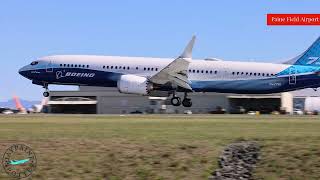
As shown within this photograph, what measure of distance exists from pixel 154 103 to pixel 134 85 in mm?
36446

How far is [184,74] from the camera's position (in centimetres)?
6469

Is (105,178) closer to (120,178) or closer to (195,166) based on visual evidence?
(120,178)

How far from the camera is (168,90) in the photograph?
65812 millimetres

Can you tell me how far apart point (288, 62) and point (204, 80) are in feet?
34.7

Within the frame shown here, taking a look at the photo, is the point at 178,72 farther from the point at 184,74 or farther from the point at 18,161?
the point at 18,161

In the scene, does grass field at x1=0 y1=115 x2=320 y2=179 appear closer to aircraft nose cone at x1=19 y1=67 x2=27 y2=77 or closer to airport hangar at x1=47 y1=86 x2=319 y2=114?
aircraft nose cone at x1=19 y1=67 x2=27 y2=77

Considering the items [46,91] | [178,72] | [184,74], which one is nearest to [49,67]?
[46,91]

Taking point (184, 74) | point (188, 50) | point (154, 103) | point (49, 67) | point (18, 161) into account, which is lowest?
point (18, 161)

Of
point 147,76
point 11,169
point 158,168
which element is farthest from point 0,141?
point 147,76

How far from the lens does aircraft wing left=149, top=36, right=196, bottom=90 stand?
62.4 m

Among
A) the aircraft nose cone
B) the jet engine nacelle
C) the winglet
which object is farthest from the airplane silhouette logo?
the aircraft nose cone

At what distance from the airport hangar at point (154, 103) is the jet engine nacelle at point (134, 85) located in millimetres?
29465

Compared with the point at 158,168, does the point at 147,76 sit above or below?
above

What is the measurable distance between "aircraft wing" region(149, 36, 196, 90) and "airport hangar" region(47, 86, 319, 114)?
27.1m
